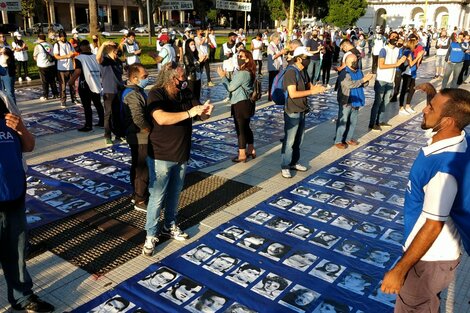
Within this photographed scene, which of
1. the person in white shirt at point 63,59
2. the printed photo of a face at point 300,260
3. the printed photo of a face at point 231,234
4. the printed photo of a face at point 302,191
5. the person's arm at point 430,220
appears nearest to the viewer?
the person's arm at point 430,220

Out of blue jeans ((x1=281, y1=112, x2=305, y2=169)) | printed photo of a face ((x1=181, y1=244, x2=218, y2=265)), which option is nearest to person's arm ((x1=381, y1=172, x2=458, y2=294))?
printed photo of a face ((x1=181, y1=244, x2=218, y2=265))

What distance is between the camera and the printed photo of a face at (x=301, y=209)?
5.35 metres

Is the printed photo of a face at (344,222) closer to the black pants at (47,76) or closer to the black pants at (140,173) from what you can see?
the black pants at (140,173)

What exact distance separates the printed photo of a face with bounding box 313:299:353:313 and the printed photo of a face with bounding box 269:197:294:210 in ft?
6.33

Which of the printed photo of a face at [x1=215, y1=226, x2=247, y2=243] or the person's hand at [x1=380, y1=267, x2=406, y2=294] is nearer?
the person's hand at [x1=380, y1=267, x2=406, y2=294]

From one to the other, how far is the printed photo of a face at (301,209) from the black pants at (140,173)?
1.91 meters

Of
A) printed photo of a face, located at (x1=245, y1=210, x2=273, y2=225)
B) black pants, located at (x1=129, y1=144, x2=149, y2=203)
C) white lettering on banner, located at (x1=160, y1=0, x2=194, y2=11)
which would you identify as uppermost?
white lettering on banner, located at (x1=160, y1=0, x2=194, y2=11)

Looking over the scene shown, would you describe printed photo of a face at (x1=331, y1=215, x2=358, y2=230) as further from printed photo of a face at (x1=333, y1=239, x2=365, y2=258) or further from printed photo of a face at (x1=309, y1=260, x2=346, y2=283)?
printed photo of a face at (x1=309, y1=260, x2=346, y2=283)

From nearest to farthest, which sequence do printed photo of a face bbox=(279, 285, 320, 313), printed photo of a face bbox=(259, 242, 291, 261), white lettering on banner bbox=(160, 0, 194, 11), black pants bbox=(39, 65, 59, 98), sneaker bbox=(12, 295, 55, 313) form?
sneaker bbox=(12, 295, 55, 313)
printed photo of a face bbox=(279, 285, 320, 313)
printed photo of a face bbox=(259, 242, 291, 261)
black pants bbox=(39, 65, 59, 98)
white lettering on banner bbox=(160, 0, 194, 11)

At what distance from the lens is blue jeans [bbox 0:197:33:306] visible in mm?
3115

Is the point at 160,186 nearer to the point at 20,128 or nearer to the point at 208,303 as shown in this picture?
the point at 208,303

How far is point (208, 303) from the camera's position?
141 inches

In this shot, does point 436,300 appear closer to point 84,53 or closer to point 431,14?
point 84,53

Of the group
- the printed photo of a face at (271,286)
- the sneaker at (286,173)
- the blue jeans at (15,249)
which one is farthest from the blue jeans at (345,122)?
the blue jeans at (15,249)
